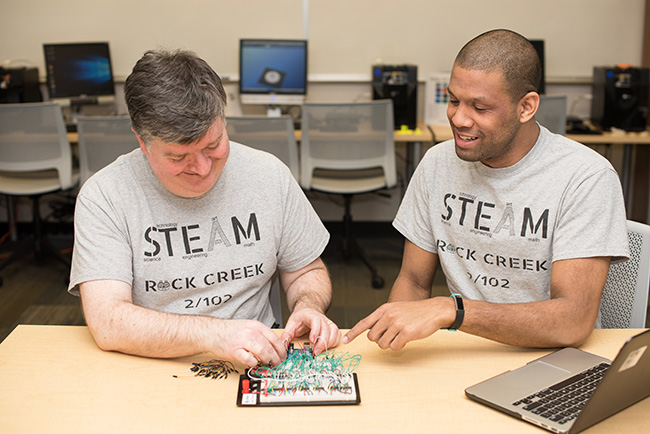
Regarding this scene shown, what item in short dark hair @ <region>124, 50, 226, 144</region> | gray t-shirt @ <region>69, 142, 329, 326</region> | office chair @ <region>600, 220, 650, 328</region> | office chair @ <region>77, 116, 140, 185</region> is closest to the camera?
short dark hair @ <region>124, 50, 226, 144</region>

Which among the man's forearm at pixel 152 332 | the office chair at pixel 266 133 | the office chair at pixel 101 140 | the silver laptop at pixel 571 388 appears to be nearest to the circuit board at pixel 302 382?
the man's forearm at pixel 152 332

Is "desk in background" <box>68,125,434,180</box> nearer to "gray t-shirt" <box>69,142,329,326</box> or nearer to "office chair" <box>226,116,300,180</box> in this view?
"office chair" <box>226,116,300,180</box>

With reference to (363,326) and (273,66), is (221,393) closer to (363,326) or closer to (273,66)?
(363,326)

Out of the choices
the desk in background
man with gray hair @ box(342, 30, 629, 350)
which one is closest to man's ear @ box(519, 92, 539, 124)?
man with gray hair @ box(342, 30, 629, 350)

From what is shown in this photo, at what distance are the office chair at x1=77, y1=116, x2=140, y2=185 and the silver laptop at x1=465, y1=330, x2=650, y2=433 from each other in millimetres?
2681

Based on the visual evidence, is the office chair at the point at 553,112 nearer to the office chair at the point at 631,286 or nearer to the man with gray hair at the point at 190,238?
the office chair at the point at 631,286

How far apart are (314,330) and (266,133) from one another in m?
2.30

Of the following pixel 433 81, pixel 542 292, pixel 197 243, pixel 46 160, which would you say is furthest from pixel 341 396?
pixel 433 81

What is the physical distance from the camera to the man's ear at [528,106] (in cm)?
161

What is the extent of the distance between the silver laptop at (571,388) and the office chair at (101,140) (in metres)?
2.68

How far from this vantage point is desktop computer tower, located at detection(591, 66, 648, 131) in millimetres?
4082

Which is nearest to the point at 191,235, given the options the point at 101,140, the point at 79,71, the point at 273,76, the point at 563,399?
the point at 563,399

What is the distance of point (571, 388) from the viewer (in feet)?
4.17

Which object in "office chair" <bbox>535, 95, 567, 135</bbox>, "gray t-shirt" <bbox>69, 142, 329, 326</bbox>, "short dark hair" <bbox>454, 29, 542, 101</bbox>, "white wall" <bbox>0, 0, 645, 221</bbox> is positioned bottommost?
"gray t-shirt" <bbox>69, 142, 329, 326</bbox>
